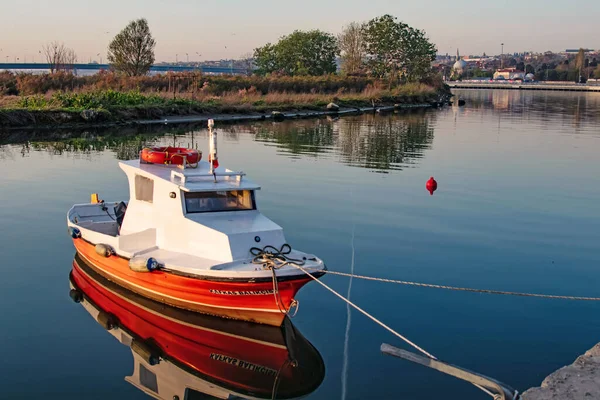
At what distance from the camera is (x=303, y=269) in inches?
487

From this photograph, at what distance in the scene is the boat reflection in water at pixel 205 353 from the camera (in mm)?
10875

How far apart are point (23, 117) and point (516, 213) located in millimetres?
37841

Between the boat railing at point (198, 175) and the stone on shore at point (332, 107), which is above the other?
the stone on shore at point (332, 107)

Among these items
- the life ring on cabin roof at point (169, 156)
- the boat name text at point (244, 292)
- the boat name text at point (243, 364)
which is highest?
the life ring on cabin roof at point (169, 156)

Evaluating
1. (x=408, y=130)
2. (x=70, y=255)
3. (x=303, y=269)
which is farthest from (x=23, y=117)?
(x=303, y=269)

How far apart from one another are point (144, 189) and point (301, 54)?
102829 millimetres

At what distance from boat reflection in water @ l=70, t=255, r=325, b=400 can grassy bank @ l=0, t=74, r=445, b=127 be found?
38095mm

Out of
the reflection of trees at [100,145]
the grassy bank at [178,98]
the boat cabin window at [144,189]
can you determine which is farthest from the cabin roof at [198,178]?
the grassy bank at [178,98]

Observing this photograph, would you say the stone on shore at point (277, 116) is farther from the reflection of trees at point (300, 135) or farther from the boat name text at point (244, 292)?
the boat name text at point (244, 292)

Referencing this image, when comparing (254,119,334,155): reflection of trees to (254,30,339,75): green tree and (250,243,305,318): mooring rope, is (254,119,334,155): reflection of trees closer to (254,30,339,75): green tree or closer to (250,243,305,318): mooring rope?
(250,243,305,318): mooring rope

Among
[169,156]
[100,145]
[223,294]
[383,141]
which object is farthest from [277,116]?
[223,294]

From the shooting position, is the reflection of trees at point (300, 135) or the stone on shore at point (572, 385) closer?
the stone on shore at point (572, 385)

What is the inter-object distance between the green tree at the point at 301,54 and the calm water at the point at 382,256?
258 ft

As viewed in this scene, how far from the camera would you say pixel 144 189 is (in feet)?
50.2
